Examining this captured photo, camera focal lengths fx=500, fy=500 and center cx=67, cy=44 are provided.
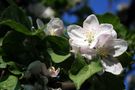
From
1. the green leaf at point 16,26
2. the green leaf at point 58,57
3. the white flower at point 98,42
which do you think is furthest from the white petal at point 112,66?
the green leaf at point 16,26

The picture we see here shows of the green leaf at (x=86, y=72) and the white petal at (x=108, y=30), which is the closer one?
the green leaf at (x=86, y=72)

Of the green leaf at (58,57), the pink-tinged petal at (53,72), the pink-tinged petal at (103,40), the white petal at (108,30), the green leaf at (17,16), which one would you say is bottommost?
the pink-tinged petal at (53,72)

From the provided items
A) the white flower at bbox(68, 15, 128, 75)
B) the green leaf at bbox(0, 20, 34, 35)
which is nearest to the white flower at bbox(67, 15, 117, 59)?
the white flower at bbox(68, 15, 128, 75)

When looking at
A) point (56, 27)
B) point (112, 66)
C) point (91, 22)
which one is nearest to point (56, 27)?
point (56, 27)

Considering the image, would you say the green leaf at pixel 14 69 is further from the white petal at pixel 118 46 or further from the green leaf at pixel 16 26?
the white petal at pixel 118 46

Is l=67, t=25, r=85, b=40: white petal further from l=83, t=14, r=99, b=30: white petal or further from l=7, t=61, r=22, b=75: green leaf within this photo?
l=7, t=61, r=22, b=75: green leaf

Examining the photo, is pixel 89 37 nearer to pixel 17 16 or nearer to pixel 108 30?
pixel 108 30
